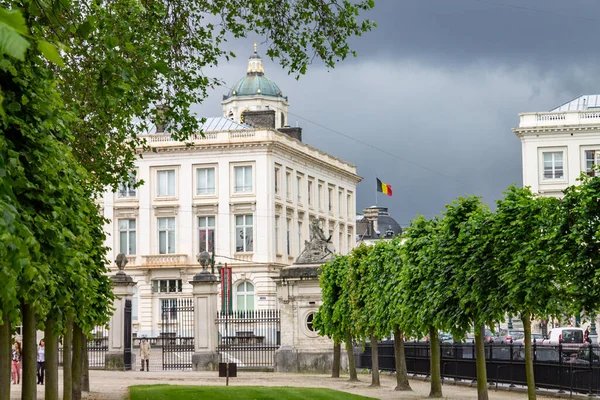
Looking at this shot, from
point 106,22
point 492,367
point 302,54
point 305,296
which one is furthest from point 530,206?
point 305,296

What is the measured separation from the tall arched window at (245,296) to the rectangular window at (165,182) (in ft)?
29.5

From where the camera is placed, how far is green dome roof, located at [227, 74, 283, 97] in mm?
110062

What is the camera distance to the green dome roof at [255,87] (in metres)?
110

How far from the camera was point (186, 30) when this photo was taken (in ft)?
62.8

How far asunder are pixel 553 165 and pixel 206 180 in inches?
968

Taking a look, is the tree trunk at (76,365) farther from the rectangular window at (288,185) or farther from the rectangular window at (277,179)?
the rectangular window at (288,185)

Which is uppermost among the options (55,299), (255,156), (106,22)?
(255,156)

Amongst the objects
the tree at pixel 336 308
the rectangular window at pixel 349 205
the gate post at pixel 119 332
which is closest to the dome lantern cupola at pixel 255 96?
the rectangular window at pixel 349 205

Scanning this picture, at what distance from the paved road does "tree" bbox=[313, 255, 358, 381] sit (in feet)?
4.51

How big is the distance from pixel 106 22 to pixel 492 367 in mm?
19152

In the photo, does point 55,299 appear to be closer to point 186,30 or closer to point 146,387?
point 186,30

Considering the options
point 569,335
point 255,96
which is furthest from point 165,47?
point 255,96

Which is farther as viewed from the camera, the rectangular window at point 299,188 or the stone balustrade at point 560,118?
the rectangular window at point 299,188

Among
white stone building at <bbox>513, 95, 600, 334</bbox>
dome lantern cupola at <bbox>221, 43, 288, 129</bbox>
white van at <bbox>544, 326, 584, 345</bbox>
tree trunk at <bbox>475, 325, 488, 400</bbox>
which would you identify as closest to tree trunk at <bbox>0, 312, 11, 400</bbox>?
tree trunk at <bbox>475, 325, 488, 400</bbox>
